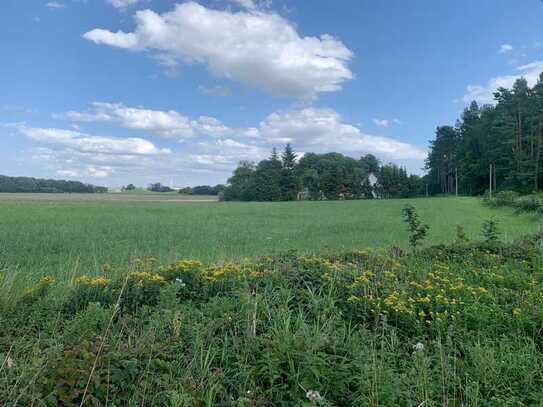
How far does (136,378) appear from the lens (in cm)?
228

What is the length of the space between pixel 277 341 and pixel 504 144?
241 ft

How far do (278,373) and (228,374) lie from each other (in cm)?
38

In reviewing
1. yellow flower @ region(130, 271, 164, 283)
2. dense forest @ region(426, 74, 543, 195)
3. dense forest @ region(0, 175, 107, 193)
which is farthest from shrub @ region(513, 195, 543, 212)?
dense forest @ region(0, 175, 107, 193)

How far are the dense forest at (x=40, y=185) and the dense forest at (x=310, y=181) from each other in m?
33.2

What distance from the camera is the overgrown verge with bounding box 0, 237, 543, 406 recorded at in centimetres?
216

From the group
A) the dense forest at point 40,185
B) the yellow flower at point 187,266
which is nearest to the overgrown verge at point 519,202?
the yellow flower at point 187,266

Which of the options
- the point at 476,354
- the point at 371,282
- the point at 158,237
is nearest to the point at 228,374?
the point at 476,354

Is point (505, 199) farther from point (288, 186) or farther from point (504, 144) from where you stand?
point (288, 186)

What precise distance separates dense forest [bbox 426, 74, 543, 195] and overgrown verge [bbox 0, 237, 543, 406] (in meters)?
62.3

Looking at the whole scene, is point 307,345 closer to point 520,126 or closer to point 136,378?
point 136,378

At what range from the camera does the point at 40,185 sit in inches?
2913

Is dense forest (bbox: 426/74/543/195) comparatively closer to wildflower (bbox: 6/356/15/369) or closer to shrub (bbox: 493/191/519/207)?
shrub (bbox: 493/191/519/207)

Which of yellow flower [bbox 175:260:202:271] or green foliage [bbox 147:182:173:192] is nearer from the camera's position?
yellow flower [bbox 175:260:202:271]

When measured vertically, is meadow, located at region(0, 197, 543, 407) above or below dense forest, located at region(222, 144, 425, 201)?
below
